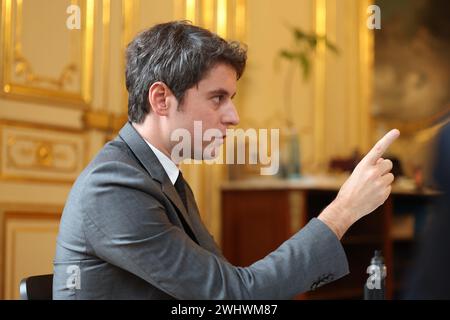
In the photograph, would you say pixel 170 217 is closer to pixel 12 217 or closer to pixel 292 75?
pixel 12 217

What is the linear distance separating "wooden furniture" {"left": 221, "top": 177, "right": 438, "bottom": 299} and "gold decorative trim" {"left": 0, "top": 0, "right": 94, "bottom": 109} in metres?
1.37

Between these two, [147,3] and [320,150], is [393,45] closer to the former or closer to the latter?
[320,150]

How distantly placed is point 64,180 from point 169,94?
7.45 feet

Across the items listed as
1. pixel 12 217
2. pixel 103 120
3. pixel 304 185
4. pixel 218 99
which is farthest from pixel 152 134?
pixel 304 185

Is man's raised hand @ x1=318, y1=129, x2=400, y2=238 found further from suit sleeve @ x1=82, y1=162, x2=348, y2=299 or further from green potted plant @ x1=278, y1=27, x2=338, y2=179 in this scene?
green potted plant @ x1=278, y1=27, x2=338, y2=179

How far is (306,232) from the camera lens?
4.87 feet

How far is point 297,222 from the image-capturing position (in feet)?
15.1

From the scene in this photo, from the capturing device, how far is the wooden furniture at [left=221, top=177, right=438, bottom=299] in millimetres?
4598

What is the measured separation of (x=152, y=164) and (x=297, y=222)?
3055mm

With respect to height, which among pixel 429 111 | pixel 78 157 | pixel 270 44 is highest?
pixel 270 44

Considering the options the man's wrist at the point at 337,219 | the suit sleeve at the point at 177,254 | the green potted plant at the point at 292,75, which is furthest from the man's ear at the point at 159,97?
the green potted plant at the point at 292,75

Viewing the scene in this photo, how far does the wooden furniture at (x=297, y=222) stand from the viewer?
460cm

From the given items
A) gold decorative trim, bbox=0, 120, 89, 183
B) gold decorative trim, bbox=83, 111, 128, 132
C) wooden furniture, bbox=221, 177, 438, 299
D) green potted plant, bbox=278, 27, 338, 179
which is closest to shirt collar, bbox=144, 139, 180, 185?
gold decorative trim, bbox=0, 120, 89, 183
